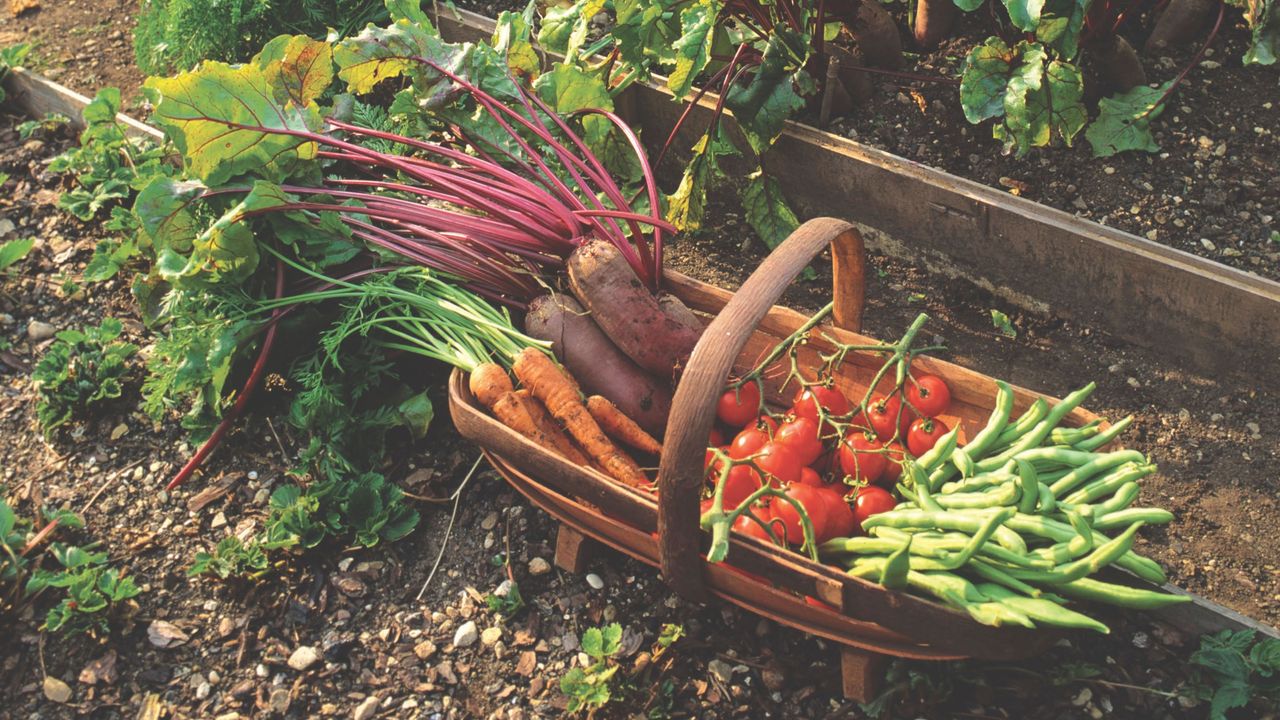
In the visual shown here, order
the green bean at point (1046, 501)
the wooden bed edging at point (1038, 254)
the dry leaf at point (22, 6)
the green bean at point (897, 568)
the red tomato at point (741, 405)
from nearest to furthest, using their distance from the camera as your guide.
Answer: the green bean at point (897, 568)
the green bean at point (1046, 501)
the red tomato at point (741, 405)
the wooden bed edging at point (1038, 254)
the dry leaf at point (22, 6)

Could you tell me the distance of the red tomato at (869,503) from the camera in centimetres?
243

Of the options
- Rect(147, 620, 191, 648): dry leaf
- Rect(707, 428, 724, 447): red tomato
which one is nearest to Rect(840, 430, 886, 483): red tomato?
Rect(707, 428, 724, 447): red tomato

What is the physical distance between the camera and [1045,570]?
2.06 metres

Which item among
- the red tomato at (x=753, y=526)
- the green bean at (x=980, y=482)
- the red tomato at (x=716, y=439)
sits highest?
the green bean at (x=980, y=482)

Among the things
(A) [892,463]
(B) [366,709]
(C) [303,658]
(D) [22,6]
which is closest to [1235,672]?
(A) [892,463]

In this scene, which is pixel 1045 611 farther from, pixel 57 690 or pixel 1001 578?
pixel 57 690

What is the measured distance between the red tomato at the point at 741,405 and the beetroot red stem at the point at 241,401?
130 centimetres

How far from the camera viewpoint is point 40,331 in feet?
11.9

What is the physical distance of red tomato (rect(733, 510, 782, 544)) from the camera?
2.33 m

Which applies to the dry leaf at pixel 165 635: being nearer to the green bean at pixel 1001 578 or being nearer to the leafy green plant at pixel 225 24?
the green bean at pixel 1001 578

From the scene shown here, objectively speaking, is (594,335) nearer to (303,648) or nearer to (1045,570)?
(303,648)

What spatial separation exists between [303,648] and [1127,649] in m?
2.03

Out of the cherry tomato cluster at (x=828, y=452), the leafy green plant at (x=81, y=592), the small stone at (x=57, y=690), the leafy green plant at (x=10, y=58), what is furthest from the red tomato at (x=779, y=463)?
the leafy green plant at (x=10, y=58)

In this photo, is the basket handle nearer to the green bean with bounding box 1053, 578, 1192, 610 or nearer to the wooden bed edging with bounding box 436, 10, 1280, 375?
the green bean with bounding box 1053, 578, 1192, 610
